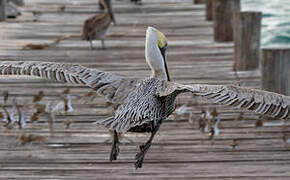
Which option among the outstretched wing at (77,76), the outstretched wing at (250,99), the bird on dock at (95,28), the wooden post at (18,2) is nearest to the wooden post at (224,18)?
the bird on dock at (95,28)

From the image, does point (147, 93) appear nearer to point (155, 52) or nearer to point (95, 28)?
point (155, 52)

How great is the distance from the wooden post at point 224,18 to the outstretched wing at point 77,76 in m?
5.28

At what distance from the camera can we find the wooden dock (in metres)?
5.66

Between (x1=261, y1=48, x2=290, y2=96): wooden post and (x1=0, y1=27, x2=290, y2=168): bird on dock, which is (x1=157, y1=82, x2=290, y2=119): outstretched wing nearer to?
(x1=0, y1=27, x2=290, y2=168): bird on dock

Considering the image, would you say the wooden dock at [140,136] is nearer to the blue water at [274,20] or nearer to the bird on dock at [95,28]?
the bird on dock at [95,28]

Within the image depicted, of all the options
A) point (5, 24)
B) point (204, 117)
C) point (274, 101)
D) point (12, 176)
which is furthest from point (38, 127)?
point (5, 24)

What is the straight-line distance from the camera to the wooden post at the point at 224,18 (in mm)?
10414

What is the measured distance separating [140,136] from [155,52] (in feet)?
4.66

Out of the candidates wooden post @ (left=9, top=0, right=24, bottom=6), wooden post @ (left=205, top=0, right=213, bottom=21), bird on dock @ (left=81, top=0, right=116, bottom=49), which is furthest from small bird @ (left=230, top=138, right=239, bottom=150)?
wooden post @ (left=9, top=0, right=24, bottom=6)

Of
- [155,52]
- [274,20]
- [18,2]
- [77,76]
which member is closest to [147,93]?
[155,52]

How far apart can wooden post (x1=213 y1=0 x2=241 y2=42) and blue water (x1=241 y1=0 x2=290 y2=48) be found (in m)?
6.79

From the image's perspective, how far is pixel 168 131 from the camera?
6602 millimetres

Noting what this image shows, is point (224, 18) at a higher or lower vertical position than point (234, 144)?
higher

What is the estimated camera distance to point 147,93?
16.8ft
